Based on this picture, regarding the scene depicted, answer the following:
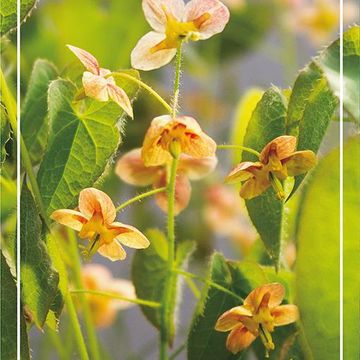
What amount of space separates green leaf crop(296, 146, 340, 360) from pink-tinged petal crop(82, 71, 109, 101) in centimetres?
8

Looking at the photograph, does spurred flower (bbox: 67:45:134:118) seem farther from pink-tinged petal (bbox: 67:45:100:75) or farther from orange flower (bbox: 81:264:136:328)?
orange flower (bbox: 81:264:136:328)

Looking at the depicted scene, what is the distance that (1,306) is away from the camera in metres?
0.29

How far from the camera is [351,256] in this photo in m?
0.33

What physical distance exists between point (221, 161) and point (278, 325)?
594mm

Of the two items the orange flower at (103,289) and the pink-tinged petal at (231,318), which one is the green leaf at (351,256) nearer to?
the pink-tinged petal at (231,318)

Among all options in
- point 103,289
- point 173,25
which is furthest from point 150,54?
point 103,289

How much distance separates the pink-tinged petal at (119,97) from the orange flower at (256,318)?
7 cm

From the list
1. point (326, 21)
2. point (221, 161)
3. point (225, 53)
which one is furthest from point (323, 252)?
point (225, 53)

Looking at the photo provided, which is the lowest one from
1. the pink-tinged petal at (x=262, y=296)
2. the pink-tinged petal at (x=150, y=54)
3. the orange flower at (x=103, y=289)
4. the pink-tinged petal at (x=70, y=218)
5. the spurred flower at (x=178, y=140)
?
the orange flower at (x=103, y=289)

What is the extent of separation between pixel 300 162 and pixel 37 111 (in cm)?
11

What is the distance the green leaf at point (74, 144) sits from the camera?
303 mm

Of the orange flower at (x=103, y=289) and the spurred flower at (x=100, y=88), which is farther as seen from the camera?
the orange flower at (x=103, y=289)

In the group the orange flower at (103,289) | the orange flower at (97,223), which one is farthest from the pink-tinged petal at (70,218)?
the orange flower at (103,289)

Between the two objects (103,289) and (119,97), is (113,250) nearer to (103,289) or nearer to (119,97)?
(119,97)
